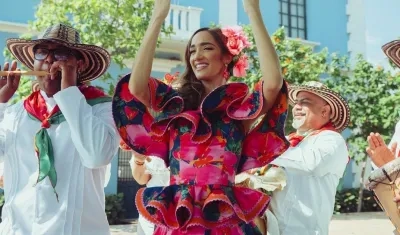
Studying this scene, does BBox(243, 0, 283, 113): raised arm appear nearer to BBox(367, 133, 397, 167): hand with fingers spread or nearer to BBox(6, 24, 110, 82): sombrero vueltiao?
BBox(367, 133, 397, 167): hand with fingers spread

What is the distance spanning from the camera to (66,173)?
248 cm

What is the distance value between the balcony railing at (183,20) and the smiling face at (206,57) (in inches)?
404

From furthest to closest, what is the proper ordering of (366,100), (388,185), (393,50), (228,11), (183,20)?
1. (228,11)
2. (183,20)
3. (366,100)
4. (393,50)
5. (388,185)

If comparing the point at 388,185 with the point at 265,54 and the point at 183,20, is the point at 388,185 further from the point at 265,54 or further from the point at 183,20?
the point at 183,20

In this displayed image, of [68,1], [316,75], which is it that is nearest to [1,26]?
[68,1]

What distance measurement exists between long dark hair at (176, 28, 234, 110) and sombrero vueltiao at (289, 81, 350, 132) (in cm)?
160

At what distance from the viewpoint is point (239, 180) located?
11.5 feet

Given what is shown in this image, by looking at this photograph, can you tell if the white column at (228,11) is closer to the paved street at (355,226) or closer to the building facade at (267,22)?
the building facade at (267,22)

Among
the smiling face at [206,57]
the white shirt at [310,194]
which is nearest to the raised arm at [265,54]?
the smiling face at [206,57]

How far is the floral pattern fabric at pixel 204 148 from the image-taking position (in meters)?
2.06

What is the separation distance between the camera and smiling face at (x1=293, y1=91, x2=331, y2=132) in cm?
396

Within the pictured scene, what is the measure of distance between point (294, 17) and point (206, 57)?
13.7 metres

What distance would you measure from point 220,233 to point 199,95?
645mm

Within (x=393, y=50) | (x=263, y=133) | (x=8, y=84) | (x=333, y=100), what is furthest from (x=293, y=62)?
(x=263, y=133)
